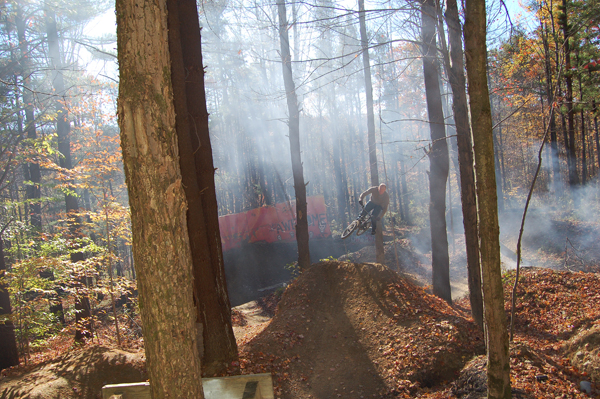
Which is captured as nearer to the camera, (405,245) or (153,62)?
(153,62)

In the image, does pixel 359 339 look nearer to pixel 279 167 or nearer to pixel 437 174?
pixel 437 174

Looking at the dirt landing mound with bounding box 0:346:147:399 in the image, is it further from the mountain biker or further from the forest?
the mountain biker

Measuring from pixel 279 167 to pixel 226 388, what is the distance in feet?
87.1

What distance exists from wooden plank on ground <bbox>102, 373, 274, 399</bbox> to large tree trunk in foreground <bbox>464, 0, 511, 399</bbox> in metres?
1.98

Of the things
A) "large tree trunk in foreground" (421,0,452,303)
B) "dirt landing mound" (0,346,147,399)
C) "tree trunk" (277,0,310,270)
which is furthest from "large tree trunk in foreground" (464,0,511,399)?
"tree trunk" (277,0,310,270)

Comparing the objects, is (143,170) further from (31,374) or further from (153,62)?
(31,374)

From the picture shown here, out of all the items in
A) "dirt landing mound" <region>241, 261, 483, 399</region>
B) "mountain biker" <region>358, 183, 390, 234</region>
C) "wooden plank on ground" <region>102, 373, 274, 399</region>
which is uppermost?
"mountain biker" <region>358, 183, 390, 234</region>

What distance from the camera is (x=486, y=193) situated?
2943mm

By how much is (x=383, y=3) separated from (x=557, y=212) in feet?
52.0

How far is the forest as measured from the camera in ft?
15.6

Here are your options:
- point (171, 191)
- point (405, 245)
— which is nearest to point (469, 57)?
point (171, 191)

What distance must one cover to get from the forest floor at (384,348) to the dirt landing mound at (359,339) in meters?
0.02

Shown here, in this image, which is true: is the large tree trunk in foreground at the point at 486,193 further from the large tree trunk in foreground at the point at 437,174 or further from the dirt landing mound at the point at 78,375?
the dirt landing mound at the point at 78,375

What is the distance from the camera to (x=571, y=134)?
14680 millimetres
